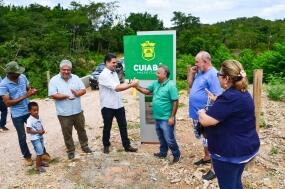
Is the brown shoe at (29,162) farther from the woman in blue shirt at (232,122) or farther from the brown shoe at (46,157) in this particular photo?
the woman in blue shirt at (232,122)

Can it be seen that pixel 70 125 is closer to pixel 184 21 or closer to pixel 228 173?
pixel 228 173

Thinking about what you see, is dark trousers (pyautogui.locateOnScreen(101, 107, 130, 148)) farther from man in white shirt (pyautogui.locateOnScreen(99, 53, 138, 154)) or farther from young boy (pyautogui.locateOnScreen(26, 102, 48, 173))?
young boy (pyautogui.locateOnScreen(26, 102, 48, 173))

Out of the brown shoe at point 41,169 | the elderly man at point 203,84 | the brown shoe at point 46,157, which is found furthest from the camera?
the brown shoe at point 46,157

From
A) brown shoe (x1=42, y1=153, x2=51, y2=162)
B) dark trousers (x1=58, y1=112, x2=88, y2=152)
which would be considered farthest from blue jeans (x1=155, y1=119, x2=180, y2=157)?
brown shoe (x1=42, y1=153, x2=51, y2=162)

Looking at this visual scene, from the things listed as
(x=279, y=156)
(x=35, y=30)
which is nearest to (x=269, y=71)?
(x=279, y=156)

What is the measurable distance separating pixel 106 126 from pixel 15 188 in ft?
5.92

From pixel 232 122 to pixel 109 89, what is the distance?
131 inches

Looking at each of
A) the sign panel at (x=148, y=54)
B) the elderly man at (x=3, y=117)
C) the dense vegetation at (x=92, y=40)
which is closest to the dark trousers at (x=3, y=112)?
the elderly man at (x=3, y=117)

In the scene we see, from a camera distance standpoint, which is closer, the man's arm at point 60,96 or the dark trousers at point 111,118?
the man's arm at point 60,96

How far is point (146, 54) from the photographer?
6938mm

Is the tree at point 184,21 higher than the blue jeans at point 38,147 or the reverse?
higher

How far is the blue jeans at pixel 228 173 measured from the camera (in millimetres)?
3797

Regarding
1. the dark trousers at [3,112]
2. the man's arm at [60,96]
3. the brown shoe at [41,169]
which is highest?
the man's arm at [60,96]

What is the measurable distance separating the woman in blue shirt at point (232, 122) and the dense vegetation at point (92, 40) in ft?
45.9
